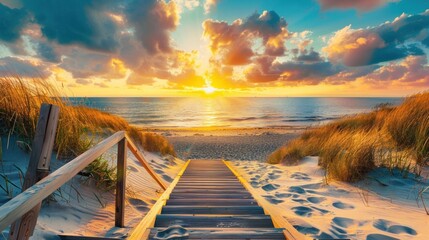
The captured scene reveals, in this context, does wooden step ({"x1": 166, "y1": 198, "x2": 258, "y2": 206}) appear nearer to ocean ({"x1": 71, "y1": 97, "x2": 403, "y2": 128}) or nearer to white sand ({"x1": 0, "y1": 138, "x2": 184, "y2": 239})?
white sand ({"x1": 0, "y1": 138, "x2": 184, "y2": 239})

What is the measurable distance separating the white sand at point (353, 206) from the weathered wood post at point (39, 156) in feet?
8.40

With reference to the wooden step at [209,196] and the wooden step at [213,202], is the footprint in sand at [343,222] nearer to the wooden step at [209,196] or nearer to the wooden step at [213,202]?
the wooden step at [213,202]

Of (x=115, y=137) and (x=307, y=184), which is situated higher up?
(x=115, y=137)

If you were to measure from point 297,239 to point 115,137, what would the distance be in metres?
2.00

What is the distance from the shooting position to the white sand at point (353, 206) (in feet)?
10.4

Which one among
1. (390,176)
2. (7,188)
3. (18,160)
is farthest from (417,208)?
(18,160)

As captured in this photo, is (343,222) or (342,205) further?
(342,205)

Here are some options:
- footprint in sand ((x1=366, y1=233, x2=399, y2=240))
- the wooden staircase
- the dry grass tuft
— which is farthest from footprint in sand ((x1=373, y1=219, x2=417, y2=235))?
the dry grass tuft

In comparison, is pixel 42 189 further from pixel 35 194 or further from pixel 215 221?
pixel 215 221

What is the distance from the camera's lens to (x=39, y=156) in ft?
6.49

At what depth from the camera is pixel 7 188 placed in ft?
9.98

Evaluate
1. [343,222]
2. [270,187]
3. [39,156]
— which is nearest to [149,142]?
[270,187]

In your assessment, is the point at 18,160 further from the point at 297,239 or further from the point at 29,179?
the point at 297,239

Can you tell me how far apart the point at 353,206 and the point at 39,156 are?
12.8 ft
